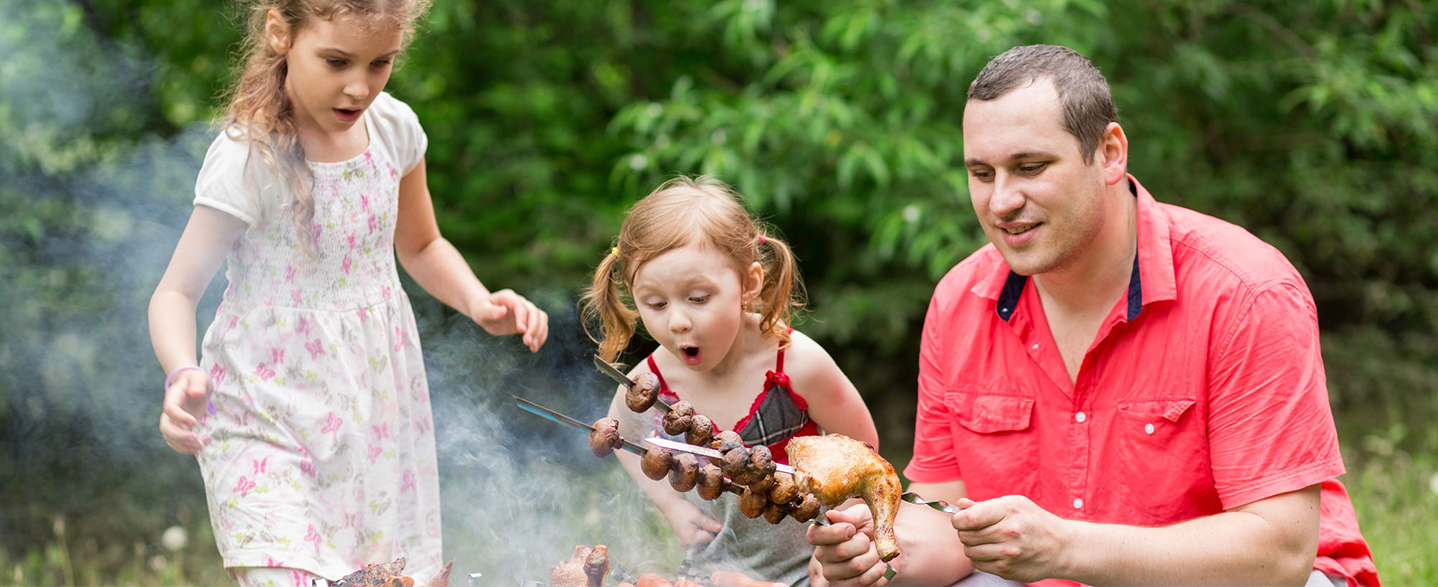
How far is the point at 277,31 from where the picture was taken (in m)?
2.41

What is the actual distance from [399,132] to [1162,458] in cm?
202

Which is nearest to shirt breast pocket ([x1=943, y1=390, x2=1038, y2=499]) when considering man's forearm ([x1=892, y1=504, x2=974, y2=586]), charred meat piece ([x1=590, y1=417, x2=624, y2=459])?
man's forearm ([x1=892, y1=504, x2=974, y2=586])

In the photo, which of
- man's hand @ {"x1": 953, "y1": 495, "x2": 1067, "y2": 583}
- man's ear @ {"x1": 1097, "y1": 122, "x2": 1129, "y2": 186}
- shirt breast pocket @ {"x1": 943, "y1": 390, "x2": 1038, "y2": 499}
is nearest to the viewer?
man's hand @ {"x1": 953, "y1": 495, "x2": 1067, "y2": 583}

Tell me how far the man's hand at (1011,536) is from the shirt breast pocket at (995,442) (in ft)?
1.74

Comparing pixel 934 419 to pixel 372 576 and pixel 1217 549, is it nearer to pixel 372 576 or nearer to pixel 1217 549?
pixel 1217 549

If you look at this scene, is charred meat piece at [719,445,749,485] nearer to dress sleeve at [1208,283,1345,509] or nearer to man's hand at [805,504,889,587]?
man's hand at [805,504,889,587]

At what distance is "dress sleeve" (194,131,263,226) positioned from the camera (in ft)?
7.78

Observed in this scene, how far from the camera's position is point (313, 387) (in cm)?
253

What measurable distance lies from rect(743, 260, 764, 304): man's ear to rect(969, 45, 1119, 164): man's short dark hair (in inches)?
25.6

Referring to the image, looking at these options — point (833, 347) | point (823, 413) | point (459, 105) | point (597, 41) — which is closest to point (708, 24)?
point (597, 41)

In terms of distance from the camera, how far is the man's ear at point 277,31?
94.3 inches

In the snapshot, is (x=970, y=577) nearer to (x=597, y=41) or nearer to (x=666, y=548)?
(x=666, y=548)

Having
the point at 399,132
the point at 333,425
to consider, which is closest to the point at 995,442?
the point at 333,425

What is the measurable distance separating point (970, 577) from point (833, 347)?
3592mm
